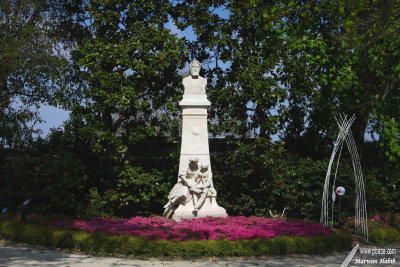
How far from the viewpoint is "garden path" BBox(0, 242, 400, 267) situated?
7.55 meters

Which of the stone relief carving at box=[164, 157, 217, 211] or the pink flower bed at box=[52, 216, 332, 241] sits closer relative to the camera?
the pink flower bed at box=[52, 216, 332, 241]

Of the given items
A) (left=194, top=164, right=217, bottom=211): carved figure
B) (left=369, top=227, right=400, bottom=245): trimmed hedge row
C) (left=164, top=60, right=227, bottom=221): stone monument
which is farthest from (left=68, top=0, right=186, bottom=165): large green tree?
(left=369, top=227, right=400, bottom=245): trimmed hedge row

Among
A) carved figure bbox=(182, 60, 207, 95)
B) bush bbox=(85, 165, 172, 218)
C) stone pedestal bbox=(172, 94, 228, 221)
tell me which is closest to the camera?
stone pedestal bbox=(172, 94, 228, 221)

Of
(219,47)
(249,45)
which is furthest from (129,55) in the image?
(249,45)

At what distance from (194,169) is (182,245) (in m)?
3.49

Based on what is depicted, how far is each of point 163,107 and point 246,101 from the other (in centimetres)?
313

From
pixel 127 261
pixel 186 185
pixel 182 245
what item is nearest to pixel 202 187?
pixel 186 185

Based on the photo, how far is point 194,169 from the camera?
1165 cm

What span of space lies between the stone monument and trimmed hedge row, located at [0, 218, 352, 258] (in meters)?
2.71

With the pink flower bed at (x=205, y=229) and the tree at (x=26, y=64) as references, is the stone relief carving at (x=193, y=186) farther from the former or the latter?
the tree at (x=26, y=64)

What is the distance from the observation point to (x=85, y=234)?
29.9 ft

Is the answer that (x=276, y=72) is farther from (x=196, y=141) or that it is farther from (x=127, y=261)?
(x=127, y=261)

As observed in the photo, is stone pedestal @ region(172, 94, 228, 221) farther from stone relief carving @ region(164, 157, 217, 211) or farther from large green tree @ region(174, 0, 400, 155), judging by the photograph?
large green tree @ region(174, 0, 400, 155)

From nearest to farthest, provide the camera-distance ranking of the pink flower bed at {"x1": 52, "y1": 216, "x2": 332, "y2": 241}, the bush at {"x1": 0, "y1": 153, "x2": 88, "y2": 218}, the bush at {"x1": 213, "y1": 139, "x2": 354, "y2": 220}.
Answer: the pink flower bed at {"x1": 52, "y1": 216, "x2": 332, "y2": 241} < the bush at {"x1": 0, "y1": 153, "x2": 88, "y2": 218} < the bush at {"x1": 213, "y1": 139, "x2": 354, "y2": 220}
